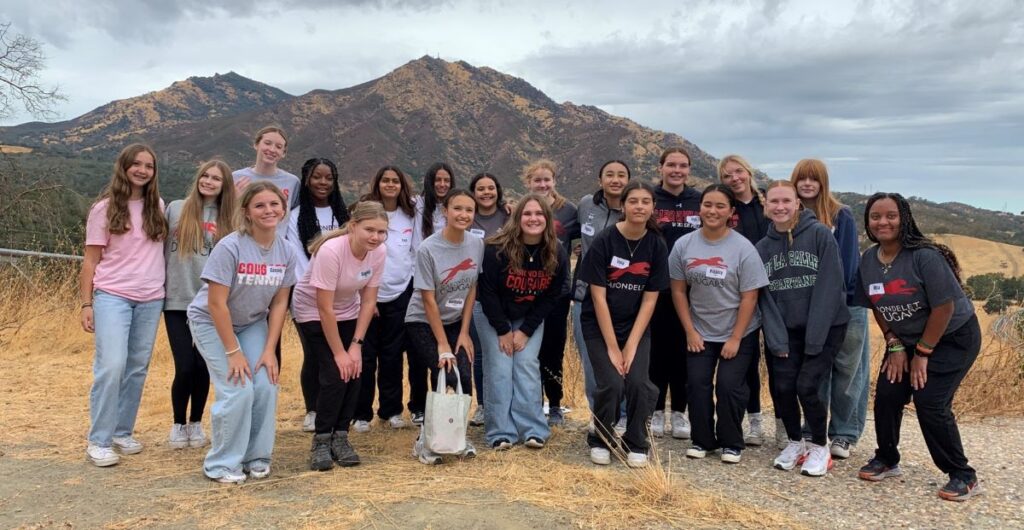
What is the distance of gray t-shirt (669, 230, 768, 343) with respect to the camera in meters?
4.96

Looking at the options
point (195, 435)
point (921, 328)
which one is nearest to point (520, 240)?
point (921, 328)

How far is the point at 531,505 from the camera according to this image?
13.4 feet

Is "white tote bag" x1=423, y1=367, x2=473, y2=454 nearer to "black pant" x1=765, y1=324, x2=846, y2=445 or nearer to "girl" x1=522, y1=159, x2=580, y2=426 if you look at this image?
"girl" x1=522, y1=159, x2=580, y2=426

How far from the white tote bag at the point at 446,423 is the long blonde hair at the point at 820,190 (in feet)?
9.13

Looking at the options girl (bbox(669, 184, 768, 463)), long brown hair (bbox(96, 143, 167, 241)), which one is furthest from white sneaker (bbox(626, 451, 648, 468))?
long brown hair (bbox(96, 143, 167, 241))

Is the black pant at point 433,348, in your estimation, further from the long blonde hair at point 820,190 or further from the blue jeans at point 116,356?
the long blonde hair at point 820,190

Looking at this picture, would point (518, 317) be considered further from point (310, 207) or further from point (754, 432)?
point (754, 432)

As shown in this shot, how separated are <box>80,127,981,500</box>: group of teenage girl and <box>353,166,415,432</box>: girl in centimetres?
2

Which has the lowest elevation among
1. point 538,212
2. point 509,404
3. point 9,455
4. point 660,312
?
point 9,455

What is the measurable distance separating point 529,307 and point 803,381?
189 centimetres

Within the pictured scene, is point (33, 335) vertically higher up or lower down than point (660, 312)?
lower down

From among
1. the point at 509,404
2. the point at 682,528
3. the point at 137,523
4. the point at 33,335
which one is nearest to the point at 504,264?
the point at 509,404

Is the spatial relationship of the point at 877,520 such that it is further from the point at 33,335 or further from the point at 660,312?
the point at 33,335

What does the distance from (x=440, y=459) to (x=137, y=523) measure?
1811 millimetres
